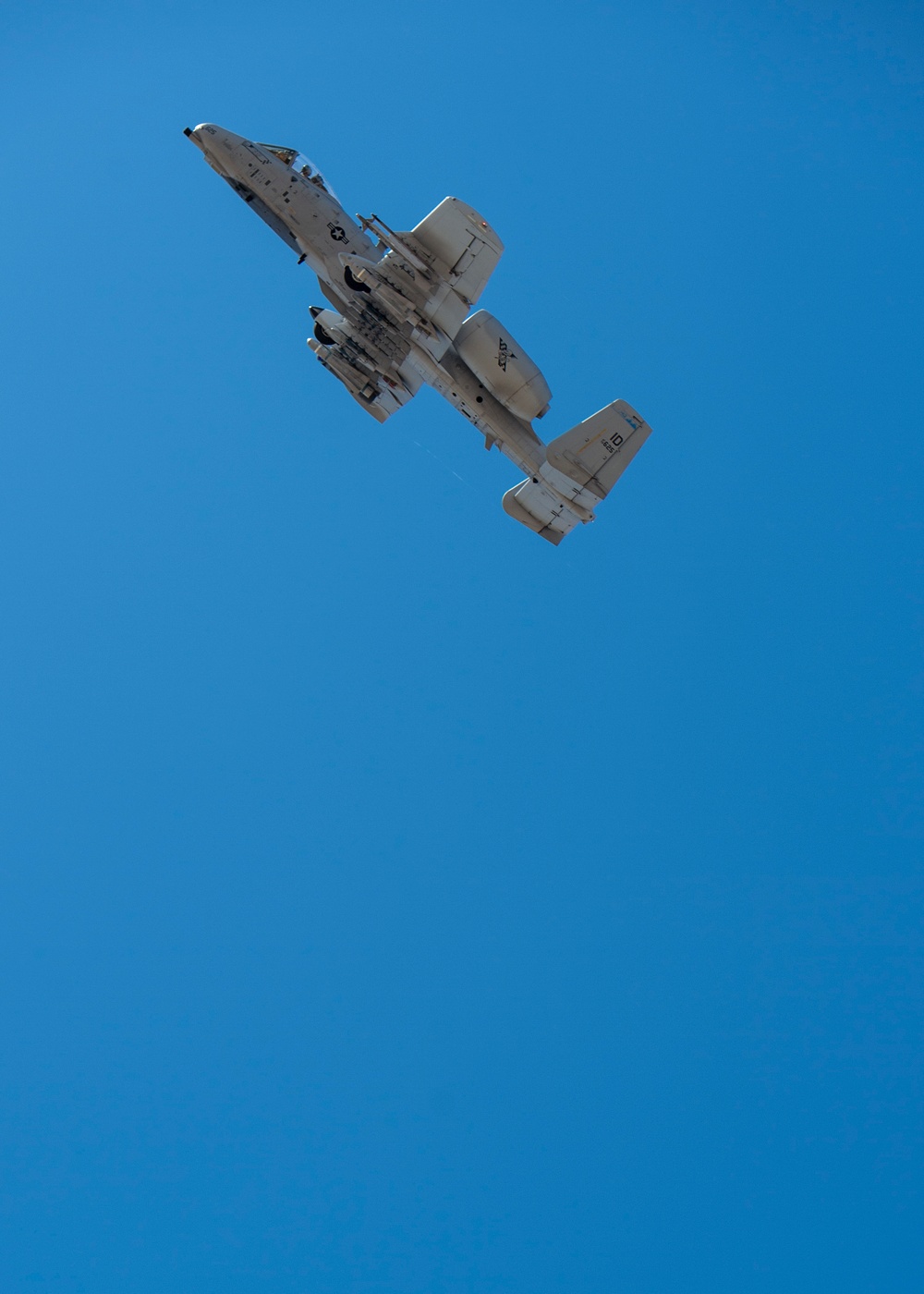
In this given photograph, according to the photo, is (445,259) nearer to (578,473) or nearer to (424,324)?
(424,324)

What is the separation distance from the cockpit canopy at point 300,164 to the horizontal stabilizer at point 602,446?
30.6ft

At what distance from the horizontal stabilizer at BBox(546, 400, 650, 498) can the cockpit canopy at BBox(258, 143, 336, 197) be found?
9.32 m

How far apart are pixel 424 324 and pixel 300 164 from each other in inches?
229

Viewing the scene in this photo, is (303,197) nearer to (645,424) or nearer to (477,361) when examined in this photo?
(477,361)

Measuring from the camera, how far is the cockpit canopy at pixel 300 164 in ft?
96.3

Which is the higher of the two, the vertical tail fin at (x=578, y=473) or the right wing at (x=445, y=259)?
the vertical tail fin at (x=578, y=473)

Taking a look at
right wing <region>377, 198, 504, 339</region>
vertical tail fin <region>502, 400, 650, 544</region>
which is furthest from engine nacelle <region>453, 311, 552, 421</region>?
vertical tail fin <region>502, 400, 650, 544</region>

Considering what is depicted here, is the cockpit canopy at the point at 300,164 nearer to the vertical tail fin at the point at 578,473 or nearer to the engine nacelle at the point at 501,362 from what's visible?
the engine nacelle at the point at 501,362

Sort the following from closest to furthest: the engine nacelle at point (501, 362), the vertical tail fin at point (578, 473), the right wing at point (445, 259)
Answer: the right wing at point (445, 259)
the engine nacelle at point (501, 362)
the vertical tail fin at point (578, 473)

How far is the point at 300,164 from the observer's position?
2966 cm

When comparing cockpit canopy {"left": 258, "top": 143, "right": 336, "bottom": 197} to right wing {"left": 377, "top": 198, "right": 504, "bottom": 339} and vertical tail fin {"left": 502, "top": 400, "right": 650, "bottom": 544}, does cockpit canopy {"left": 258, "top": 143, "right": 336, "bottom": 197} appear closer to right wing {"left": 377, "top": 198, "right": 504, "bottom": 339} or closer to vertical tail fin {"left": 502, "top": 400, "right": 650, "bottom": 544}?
right wing {"left": 377, "top": 198, "right": 504, "bottom": 339}

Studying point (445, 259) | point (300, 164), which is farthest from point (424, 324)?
point (300, 164)

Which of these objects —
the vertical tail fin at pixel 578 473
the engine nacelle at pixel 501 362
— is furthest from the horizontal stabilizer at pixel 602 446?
the engine nacelle at pixel 501 362

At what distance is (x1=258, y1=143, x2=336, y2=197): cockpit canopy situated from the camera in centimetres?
2936
